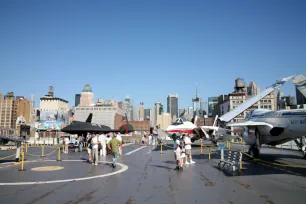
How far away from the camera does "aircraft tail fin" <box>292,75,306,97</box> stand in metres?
16.4

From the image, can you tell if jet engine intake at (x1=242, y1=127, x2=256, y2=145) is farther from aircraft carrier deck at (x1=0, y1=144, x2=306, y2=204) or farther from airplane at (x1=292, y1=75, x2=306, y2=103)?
aircraft carrier deck at (x1=0, y1=144, x2=306, y2=204)

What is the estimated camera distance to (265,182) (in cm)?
975

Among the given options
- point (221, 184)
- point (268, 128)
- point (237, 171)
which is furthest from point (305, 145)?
point (221, 184)

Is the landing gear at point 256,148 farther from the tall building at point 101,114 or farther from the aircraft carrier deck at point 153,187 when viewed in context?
the tall building at point 101,114

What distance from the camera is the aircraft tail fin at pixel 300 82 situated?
16402 mm

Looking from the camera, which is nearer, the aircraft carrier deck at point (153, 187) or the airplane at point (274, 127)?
the aircraft carrier deck at point (153, 187)

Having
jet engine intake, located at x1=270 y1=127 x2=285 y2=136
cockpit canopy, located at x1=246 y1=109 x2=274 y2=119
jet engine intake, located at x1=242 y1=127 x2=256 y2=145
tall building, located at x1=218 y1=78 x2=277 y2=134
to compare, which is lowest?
jet engine intake, located at x1=242 y1=127 x2=256 y2=145

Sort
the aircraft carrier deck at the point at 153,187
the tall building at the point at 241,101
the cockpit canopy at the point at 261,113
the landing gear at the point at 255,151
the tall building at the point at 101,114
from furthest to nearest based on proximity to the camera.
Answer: the tall building at the point at 101,114
the tall building at the point at 241,101
the landing gear at the point at 255,151
the cockpit canopy at the point at 261,113
the aircraft carrier deck at the point at 153,187

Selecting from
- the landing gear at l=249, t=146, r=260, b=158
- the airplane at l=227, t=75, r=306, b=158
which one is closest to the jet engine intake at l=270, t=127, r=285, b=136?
the airplane at l=227, t=75, r=306, b=158

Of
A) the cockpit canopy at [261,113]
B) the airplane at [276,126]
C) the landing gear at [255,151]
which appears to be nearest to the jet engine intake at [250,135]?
the airplane at [276,126]

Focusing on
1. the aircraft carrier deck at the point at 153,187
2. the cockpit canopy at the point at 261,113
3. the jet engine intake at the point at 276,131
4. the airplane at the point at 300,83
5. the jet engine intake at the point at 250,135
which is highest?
the airplane at the point at 300,83

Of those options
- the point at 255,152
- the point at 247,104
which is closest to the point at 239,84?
the point at 247,104

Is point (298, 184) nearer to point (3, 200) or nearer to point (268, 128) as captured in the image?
point (268, 128)

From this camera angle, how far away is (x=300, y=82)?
660 inches
